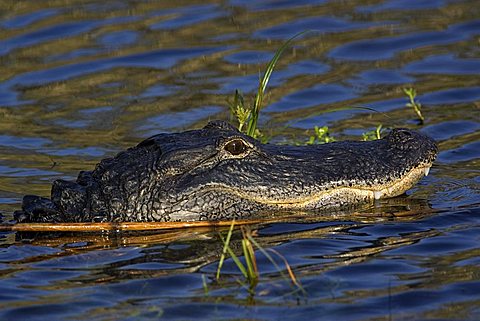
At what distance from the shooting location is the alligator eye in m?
8.12

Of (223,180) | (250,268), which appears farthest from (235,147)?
(250,268)

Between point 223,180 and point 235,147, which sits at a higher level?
point 235,147

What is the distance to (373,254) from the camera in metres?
7.44

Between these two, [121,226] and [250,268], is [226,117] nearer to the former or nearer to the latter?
[121,226]

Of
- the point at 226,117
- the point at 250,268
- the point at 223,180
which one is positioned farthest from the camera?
the point at 226,117

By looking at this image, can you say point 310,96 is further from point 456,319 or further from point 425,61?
point 456,319

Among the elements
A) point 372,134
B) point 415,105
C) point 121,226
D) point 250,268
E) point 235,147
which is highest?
point 415,105

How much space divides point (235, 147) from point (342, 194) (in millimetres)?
868

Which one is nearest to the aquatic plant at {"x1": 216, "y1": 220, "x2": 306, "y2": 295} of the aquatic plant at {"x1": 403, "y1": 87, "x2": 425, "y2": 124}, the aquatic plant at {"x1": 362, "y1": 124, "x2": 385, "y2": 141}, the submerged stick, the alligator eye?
the submerged stick

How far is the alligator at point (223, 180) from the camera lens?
810 cm

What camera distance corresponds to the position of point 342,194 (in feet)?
27.4

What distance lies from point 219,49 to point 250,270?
8411 mm

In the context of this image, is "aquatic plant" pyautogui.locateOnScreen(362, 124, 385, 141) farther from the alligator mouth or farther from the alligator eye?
the alligator eye

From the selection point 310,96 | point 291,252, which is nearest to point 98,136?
point 310,96
